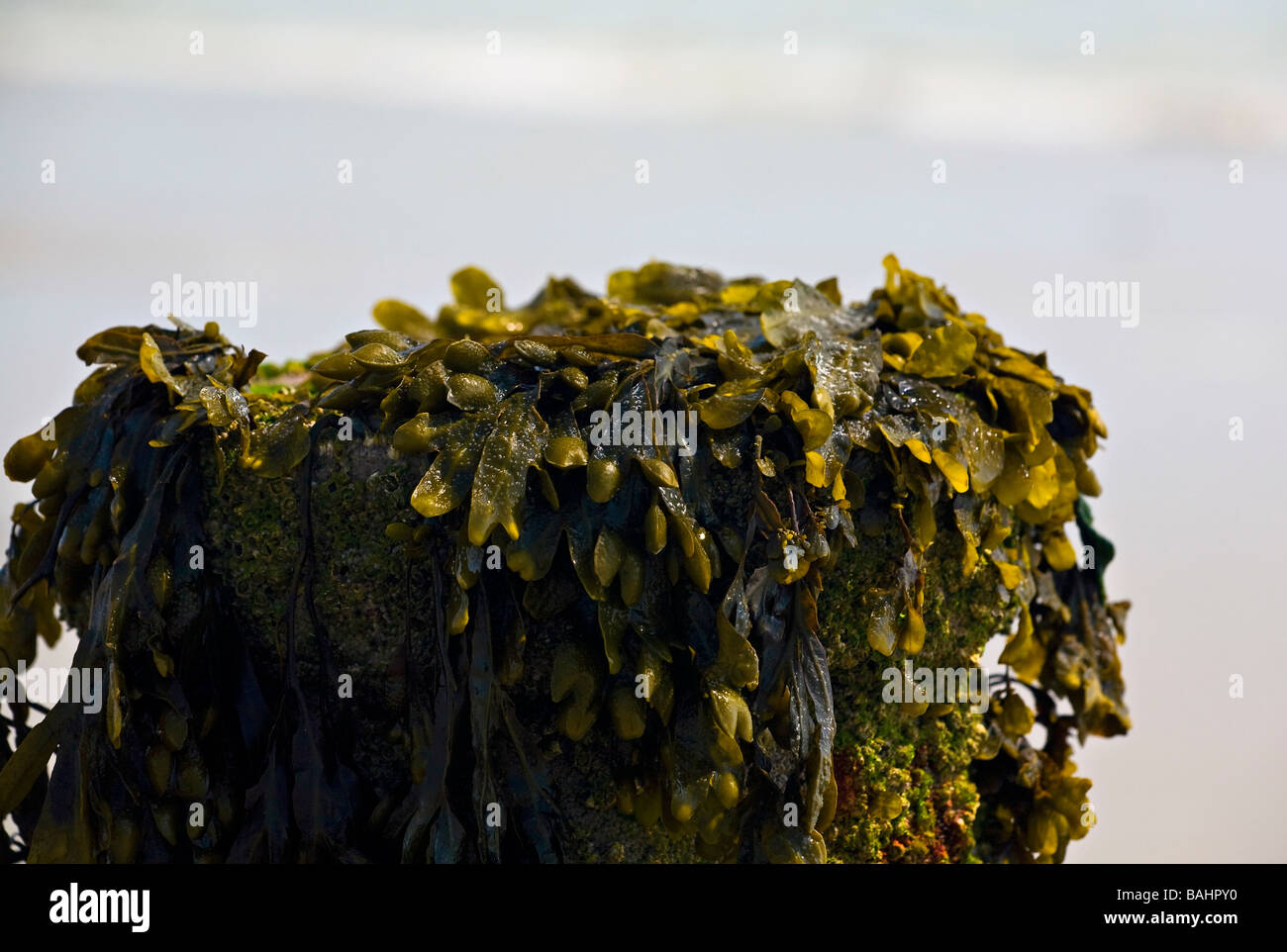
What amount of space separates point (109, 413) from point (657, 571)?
1120 millimetres

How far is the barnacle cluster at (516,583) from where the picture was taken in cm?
207

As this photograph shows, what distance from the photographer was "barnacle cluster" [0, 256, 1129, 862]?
207 centimetres

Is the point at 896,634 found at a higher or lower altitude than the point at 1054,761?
A: higher

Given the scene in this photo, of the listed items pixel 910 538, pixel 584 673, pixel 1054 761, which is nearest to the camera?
pixel 584 673

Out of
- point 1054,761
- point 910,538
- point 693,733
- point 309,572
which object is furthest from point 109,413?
point 1054,761

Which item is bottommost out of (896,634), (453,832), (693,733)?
(453,832)

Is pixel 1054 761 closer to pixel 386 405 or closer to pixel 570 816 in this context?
pixel 570 816

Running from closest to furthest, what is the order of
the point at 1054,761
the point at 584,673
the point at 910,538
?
the point at 584,673 → the point at 910,538 → the point at 1054,761

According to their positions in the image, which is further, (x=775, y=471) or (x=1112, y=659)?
(x=1112, y=659)

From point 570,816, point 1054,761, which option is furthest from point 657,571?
point 1054,761

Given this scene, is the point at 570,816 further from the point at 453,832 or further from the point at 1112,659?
the point at 1112,659

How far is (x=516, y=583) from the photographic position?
2.10 meters

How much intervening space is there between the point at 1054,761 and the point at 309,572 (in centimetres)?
178

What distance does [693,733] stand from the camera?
2064 millimetres
